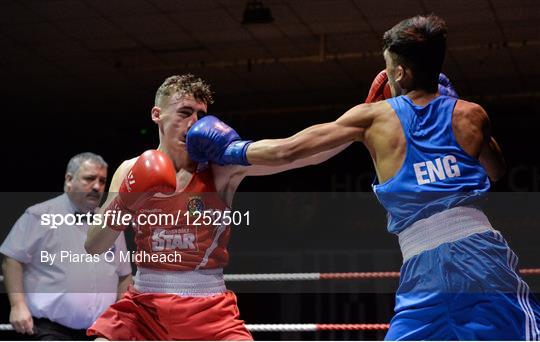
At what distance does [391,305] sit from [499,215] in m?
3.07

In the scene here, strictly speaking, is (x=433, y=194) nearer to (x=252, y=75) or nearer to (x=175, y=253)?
(x=175, y=253)

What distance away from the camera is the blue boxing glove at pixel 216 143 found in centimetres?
213

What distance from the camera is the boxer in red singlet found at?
2320 mm

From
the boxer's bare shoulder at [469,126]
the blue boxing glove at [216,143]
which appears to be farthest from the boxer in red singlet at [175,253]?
the boxer's bare shoulder at [469,126]

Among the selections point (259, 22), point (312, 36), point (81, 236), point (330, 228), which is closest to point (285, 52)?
point (312, 36)

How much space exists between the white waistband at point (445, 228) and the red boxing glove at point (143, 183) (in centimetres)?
77

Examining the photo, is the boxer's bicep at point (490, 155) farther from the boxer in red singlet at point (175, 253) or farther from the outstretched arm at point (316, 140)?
the boxer in red singlet at point (175, 253)

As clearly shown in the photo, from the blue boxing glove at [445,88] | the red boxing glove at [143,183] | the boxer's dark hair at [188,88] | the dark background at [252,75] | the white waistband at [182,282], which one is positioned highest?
→ the dark background at [252,75]

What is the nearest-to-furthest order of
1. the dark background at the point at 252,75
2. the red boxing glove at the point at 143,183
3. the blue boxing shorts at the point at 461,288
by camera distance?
the blue boxing shorts at the point at 461,288
the red boxing glove at the point at 143,183
the dark background at the point at 252,75

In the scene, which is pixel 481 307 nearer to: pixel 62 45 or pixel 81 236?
pixel 81 236

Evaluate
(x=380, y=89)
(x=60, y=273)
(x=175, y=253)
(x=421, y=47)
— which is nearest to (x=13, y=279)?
(x=60, y=273)

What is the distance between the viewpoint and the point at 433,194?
73.2 inches

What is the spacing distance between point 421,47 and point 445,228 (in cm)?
43

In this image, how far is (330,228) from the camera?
328 inches
